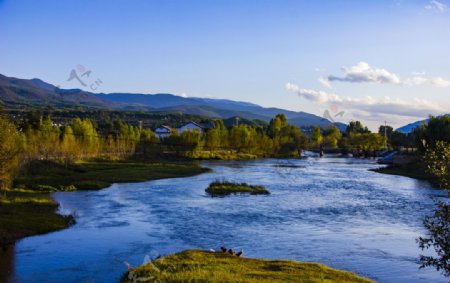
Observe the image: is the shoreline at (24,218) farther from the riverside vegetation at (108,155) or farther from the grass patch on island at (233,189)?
the grass patch on island at (233,189)

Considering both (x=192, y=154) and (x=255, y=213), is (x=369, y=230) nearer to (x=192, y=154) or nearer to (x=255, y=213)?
(x=255, y=213)

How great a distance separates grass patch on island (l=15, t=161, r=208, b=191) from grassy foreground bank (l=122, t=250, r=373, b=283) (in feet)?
117

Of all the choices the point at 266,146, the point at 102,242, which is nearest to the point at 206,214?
the point at 102,242

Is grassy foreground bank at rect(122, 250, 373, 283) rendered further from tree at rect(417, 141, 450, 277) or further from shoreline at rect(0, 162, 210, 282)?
shoreline at rect(0, 162, 210, 282)

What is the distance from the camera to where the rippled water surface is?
74.1ft

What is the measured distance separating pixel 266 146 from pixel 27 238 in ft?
416

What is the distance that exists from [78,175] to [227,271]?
52.4 metres

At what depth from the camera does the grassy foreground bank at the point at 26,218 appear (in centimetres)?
2905

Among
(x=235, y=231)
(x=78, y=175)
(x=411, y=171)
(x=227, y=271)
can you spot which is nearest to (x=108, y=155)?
(x=78, y=175)

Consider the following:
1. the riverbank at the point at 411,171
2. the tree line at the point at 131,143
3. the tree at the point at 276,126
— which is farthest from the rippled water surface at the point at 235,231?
the tree at the point at 276,126

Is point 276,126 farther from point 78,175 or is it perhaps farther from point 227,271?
point 227,271

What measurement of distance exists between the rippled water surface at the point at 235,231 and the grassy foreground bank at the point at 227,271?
6.14 ft

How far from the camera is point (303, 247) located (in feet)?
87.7

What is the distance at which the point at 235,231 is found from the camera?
31219 millimetres
